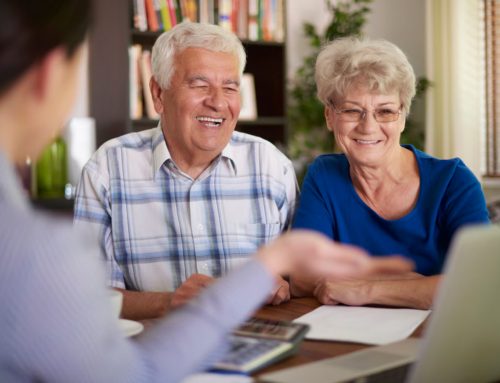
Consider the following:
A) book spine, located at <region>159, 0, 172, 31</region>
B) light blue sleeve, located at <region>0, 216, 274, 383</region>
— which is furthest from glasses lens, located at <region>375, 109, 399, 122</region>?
book spine, located at <region>159, 0, 172, 31</region>

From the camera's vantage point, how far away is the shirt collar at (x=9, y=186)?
61 centimetres

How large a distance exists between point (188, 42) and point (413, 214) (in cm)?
87

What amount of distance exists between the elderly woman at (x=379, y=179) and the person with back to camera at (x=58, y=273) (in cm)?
89

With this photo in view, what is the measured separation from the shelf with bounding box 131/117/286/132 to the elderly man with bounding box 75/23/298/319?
129 centimetres

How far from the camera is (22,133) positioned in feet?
2.08

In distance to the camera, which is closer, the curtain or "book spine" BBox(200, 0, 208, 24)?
"book spine" BBox(200, 0, 208, 24)

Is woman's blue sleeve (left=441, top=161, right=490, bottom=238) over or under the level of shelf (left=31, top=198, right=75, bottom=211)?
over

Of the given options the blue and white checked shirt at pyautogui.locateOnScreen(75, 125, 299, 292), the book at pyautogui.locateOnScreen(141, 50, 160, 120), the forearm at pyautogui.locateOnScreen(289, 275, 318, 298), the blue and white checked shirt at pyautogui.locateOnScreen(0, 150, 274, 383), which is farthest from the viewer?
the book at pyautogui.locateOnScreen(141, 50, 160, 120)

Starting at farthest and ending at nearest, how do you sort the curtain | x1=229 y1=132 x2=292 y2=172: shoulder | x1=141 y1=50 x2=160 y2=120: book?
1. the curtain
2. x1=141 y1=50 x2=160 y2=120: book
3. x1=229 y1=132 x2=292 y2=172: shoulder

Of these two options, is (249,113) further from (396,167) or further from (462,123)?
(396,167)

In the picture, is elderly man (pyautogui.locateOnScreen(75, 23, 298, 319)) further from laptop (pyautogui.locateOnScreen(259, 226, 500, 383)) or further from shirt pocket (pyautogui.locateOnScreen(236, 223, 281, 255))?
laptop (pyautogui.locateOnScreen(259, 226, 500, 383))

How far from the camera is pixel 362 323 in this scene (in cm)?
117

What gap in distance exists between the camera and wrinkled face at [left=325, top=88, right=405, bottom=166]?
5.64ft

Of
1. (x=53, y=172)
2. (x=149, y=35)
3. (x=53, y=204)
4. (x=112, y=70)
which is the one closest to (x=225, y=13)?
(x=149, y=35)
